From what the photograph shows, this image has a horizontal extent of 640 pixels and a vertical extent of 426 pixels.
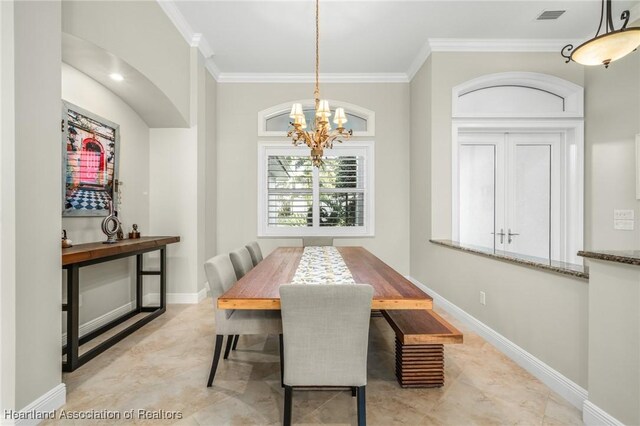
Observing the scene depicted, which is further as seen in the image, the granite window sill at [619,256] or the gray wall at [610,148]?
the gray wall at [610,148]

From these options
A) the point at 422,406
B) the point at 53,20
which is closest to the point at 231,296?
the point at 422,406

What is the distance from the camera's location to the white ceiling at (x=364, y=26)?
320 cm

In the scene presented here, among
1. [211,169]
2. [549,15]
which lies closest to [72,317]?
[211,169]

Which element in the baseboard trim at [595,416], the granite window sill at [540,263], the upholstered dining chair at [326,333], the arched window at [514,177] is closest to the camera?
the upholstered dining chair at [326,333]

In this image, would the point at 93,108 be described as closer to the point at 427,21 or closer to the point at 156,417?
the point at 156,417

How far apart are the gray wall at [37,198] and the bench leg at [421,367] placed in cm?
216

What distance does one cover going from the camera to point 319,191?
4.85 meters

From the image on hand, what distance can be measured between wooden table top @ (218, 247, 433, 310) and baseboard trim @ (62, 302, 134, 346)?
6.26ft

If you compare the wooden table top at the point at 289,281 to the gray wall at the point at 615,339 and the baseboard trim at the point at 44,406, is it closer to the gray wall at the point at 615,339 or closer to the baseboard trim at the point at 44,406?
the gray wall at the point at 615,339

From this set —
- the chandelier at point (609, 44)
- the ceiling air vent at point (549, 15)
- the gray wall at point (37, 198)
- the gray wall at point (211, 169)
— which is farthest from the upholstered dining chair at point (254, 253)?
the ceiling air vent at point (549, 15)

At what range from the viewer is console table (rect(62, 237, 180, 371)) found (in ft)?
7.33

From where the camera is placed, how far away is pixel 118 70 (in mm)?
2801

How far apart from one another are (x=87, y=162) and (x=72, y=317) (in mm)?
1421

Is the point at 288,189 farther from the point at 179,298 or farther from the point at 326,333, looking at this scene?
the point at 326,333
